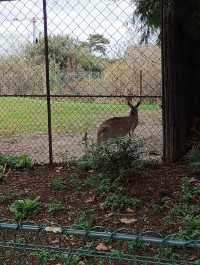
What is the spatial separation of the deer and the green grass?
30 centimetres

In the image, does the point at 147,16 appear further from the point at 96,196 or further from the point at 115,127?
the point at 96,196

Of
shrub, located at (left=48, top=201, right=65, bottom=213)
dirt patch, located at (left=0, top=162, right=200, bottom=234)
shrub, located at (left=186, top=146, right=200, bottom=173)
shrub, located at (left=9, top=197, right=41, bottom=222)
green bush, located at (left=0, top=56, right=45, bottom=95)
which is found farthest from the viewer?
green bush, located at (left=0, top=56, right=45, bottom=95)

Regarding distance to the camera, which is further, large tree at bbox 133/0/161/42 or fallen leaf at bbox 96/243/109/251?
large tree at bbox 133/0/161/42

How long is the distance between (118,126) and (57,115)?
198cm

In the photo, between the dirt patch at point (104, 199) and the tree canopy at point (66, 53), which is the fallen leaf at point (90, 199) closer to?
the dirt patch at point (104, 199)

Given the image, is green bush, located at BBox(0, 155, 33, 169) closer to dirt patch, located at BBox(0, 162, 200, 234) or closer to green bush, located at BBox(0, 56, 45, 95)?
dirt patch, located at BBox(0, 162, 200, 234)

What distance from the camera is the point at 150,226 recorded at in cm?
483

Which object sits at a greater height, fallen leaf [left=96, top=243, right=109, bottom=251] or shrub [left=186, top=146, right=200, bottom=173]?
shrub [left=186, top=146, right=200, bottom=173]

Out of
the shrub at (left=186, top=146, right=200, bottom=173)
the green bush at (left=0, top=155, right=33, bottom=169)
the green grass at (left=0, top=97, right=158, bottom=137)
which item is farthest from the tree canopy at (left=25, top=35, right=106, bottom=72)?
the shrub at (left=186, top=146, right=200, bottom=173)

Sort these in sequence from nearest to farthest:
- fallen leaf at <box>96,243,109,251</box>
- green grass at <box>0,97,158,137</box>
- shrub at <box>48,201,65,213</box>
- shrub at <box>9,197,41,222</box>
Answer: fallen leaf at <box>96,243,109,251</box> < shrub at <box>9,197,41,222</box> < shrub at <box>48,201,65,213</box> < green grass at <box>0,97,158,137</box>

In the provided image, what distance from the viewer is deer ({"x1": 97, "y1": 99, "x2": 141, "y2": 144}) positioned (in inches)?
304

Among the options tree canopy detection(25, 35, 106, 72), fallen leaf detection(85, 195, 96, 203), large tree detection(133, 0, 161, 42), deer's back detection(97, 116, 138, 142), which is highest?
large tree detection(133, 0, 161, 42)

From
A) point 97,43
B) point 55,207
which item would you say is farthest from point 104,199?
point 97,43

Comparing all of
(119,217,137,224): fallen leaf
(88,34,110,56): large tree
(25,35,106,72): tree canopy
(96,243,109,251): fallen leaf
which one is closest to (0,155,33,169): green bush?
(25,35,106,72): tree canopy
